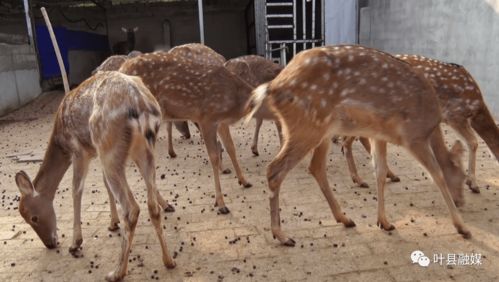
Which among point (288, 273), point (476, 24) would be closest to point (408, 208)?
point (288, 273)

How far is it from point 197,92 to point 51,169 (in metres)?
1.65

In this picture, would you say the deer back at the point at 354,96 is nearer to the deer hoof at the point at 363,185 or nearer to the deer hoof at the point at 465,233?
the deer hoof at the point at 465,233

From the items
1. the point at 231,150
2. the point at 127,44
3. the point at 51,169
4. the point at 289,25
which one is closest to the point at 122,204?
the point at 51,169

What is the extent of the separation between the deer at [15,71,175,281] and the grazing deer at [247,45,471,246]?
899mm

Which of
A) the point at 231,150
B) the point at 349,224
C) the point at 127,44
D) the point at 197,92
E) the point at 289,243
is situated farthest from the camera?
the point at 127,44

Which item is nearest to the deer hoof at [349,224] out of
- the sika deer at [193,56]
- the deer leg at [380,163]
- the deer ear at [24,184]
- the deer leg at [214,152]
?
the deer leg at [380,163]

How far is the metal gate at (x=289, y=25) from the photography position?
463 inches

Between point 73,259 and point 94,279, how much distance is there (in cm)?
41

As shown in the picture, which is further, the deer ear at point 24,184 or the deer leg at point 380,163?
the deer leg at point 380,163

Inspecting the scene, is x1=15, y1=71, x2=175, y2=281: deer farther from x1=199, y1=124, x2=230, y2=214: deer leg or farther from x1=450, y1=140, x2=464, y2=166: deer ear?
x1=450, y1=140, x2=464, y2=166: deer ear

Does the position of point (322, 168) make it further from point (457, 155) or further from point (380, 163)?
point (457, 155)

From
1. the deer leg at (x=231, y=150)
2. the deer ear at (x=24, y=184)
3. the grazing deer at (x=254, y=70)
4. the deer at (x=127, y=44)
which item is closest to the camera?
the deer ear at (x=24, y=184)

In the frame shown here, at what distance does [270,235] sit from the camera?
143 inches

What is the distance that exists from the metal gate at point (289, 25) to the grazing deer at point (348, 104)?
316 inches
